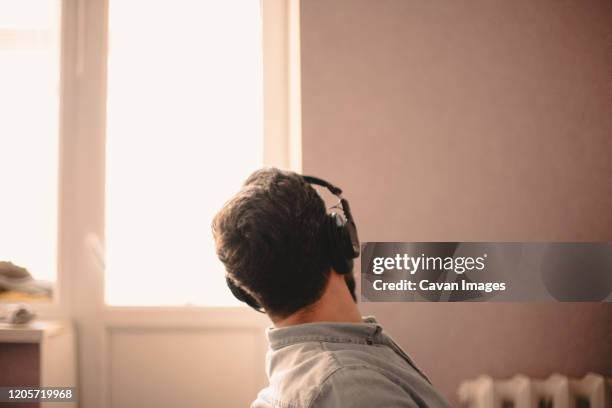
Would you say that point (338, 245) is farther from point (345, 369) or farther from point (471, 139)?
point (471, 139)

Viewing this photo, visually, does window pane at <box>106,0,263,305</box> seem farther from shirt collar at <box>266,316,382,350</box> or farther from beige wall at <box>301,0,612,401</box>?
shirt collar at <box>266,316,382,350</box>

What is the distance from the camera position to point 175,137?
196cm

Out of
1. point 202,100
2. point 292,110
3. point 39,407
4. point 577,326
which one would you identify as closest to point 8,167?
point 202,100

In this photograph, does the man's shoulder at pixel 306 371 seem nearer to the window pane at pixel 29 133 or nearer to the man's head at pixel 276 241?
the man's head at pixel 276 241

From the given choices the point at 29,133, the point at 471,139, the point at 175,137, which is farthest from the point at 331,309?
the point at 29,133

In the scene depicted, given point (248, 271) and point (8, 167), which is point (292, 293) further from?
point (8, 167)

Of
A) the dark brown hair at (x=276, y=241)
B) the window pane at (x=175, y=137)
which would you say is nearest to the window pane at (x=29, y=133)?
the window pane at (x=175, y=137)

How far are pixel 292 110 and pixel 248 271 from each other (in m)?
1.31

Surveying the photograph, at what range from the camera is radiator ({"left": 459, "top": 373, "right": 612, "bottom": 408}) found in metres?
1.63

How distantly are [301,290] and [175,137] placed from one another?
55.5 inches

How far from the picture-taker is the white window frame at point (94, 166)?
1882 mm

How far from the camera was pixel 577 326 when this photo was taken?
→ 178 centimetres

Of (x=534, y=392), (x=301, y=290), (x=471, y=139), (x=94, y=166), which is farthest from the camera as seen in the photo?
(x=94, y=166)

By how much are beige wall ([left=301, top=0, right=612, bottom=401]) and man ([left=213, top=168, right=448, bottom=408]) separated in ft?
3.27
